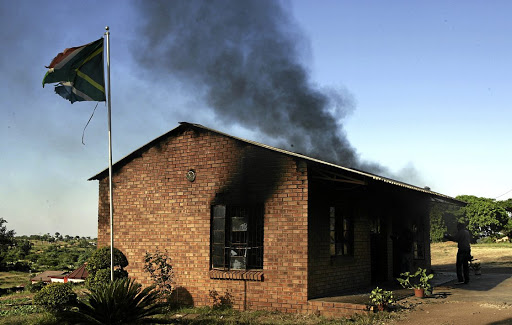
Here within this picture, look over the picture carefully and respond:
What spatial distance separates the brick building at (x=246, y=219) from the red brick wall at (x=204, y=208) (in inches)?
0.9

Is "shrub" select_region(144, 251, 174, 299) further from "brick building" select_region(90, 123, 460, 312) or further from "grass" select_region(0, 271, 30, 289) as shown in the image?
"grass" select_region(0, 271, 30, 289)

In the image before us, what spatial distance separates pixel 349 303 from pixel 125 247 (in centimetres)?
638

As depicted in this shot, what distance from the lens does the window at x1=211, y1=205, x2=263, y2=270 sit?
37.0 ft

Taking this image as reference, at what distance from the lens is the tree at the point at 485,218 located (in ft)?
153

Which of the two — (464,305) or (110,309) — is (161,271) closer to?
(110,309)

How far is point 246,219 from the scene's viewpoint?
11.4 metres

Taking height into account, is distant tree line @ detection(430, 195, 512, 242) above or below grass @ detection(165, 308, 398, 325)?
above

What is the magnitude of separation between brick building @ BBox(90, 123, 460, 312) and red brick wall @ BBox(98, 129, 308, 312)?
0.08 feet

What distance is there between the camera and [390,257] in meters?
14.8

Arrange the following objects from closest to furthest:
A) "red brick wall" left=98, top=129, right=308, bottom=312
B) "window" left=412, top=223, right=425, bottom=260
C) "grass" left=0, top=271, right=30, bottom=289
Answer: "red brick wall" left=98, top=129, right=308, bottom=312 → "window" left=412, top=223, right=425, bottom=260 → "grass" left=0, top=271, right=30, bottom=289

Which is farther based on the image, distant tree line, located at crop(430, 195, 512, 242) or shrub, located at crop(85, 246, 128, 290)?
distant tree line, located at crop(430, 195, 512, 242)

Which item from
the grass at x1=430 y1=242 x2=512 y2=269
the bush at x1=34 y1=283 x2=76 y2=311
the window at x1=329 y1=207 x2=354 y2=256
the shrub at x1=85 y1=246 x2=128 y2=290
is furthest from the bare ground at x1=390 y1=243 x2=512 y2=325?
the grass at x1=430 y1=242 x2=512 y2=269

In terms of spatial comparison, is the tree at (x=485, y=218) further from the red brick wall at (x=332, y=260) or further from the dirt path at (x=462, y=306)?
the red brick wall at (x=332, y=260)

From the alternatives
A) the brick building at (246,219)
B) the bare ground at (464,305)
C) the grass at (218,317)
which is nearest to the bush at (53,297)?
the grass at (218,317)
